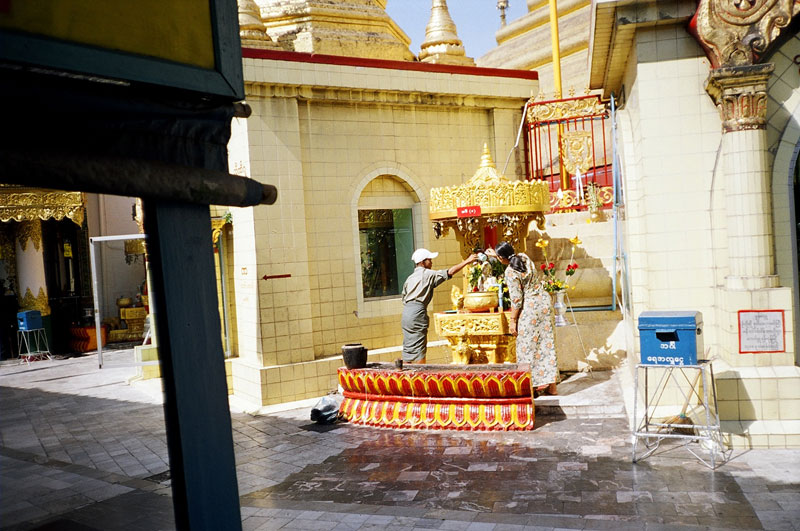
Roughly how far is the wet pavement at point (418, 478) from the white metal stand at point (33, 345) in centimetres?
889

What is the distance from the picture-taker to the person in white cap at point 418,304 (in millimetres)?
10078

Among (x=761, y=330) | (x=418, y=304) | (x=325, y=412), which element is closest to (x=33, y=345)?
(x=325, y=412)

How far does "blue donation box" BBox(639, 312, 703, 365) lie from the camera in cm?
677

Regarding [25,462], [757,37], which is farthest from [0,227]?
[757,37]

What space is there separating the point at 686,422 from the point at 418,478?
9.53ft

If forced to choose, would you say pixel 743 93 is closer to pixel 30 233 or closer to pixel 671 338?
pixel 671 338

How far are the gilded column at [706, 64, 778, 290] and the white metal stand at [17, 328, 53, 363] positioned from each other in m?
17.3

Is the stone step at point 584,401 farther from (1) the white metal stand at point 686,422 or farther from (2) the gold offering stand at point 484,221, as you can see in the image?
(2) the gold offering stand at point 484,221

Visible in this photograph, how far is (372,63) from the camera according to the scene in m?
11.6

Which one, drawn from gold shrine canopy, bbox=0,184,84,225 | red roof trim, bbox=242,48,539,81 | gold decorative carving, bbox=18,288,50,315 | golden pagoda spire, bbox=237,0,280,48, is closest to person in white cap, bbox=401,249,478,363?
red roof trim, bbox=242,48,539,81

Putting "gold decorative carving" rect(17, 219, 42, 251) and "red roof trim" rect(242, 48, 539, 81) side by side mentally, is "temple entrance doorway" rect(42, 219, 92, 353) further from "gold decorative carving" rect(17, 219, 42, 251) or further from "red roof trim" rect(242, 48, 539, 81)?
"red roof trim" rect(242, 48, 539, 81)

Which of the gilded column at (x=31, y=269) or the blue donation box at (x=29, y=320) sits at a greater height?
the gilded column at (x=31, y=269)

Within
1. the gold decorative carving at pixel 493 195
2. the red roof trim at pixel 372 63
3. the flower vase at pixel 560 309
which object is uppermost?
the red roof trim at pixel 372 63

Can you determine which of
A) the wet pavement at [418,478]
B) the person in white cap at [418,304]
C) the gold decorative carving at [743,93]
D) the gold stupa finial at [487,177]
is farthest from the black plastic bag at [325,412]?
the gold decorative carving at [743,93]
